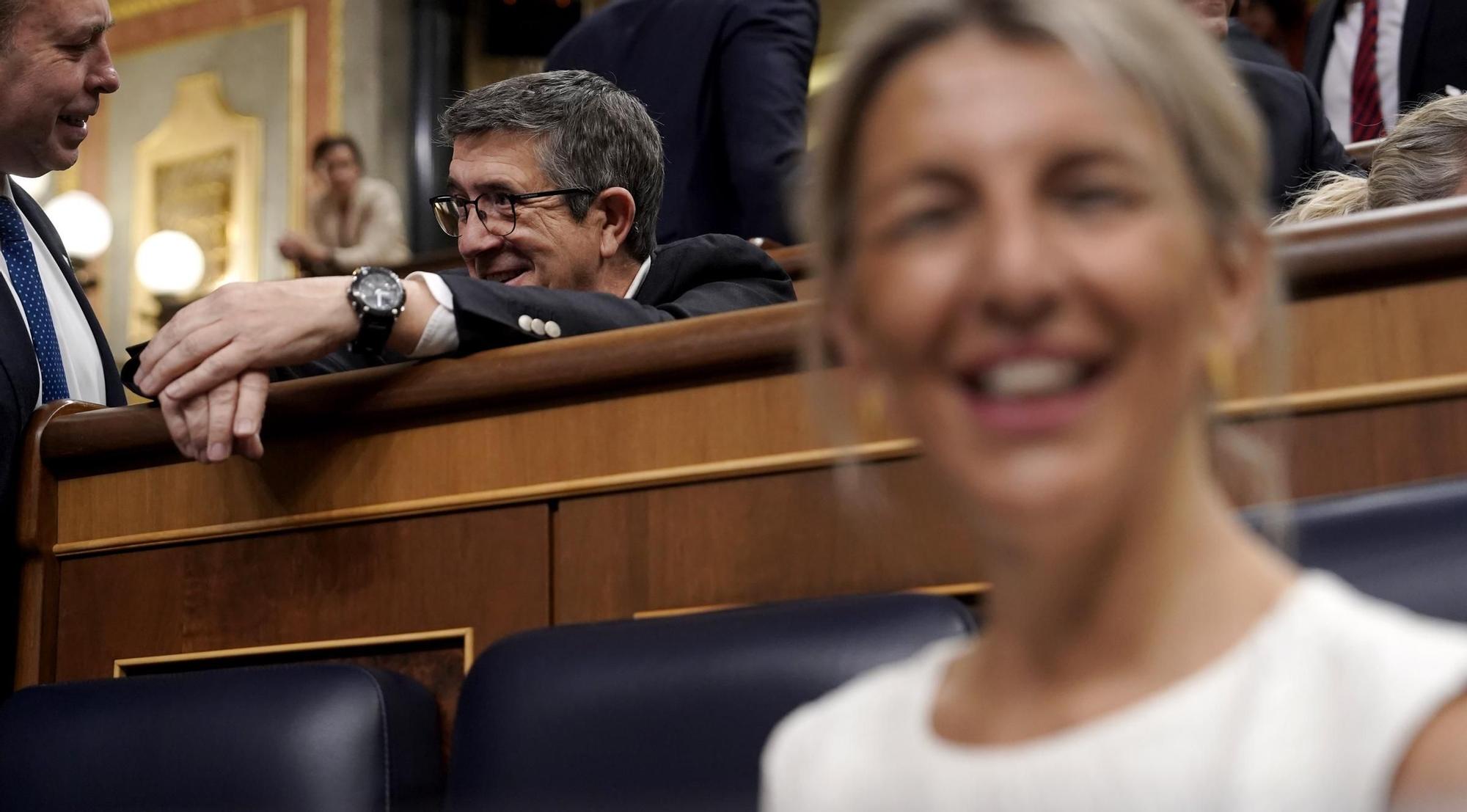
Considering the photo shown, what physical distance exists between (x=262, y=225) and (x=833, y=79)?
6.31 meters

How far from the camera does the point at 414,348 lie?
51.1 inches

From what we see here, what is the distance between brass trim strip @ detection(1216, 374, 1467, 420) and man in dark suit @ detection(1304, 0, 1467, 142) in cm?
162

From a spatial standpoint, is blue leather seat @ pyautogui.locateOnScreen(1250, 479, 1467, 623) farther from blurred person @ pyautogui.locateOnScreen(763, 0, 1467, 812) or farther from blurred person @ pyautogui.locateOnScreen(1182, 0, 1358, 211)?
blurred person @ pyautogui.locateOnScreen(1182, 0, 1358, 211)

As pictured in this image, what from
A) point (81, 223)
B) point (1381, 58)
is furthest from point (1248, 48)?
point (81, 223)

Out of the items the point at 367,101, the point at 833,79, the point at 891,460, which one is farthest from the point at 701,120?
the point at 367,101

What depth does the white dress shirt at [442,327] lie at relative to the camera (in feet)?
4.23

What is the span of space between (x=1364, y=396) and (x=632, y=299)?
0.80m

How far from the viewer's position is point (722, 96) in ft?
7.30

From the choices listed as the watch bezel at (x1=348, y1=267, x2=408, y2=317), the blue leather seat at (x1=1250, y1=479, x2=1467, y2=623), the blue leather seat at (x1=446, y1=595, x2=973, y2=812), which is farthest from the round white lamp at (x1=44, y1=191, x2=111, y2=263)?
the blue leather seat at (x1=1250, y1=479, x2=1467, y2=623)

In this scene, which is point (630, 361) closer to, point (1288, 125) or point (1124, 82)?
point (1124, 82)

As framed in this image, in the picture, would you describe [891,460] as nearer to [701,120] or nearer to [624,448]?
[624,448]

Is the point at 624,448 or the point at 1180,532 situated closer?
the point at 1180,532

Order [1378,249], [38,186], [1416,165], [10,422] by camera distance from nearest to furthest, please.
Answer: [1378,249]
[10,422]
[1416,165]
[38,186]

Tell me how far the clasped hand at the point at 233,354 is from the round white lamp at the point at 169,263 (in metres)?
5.03
